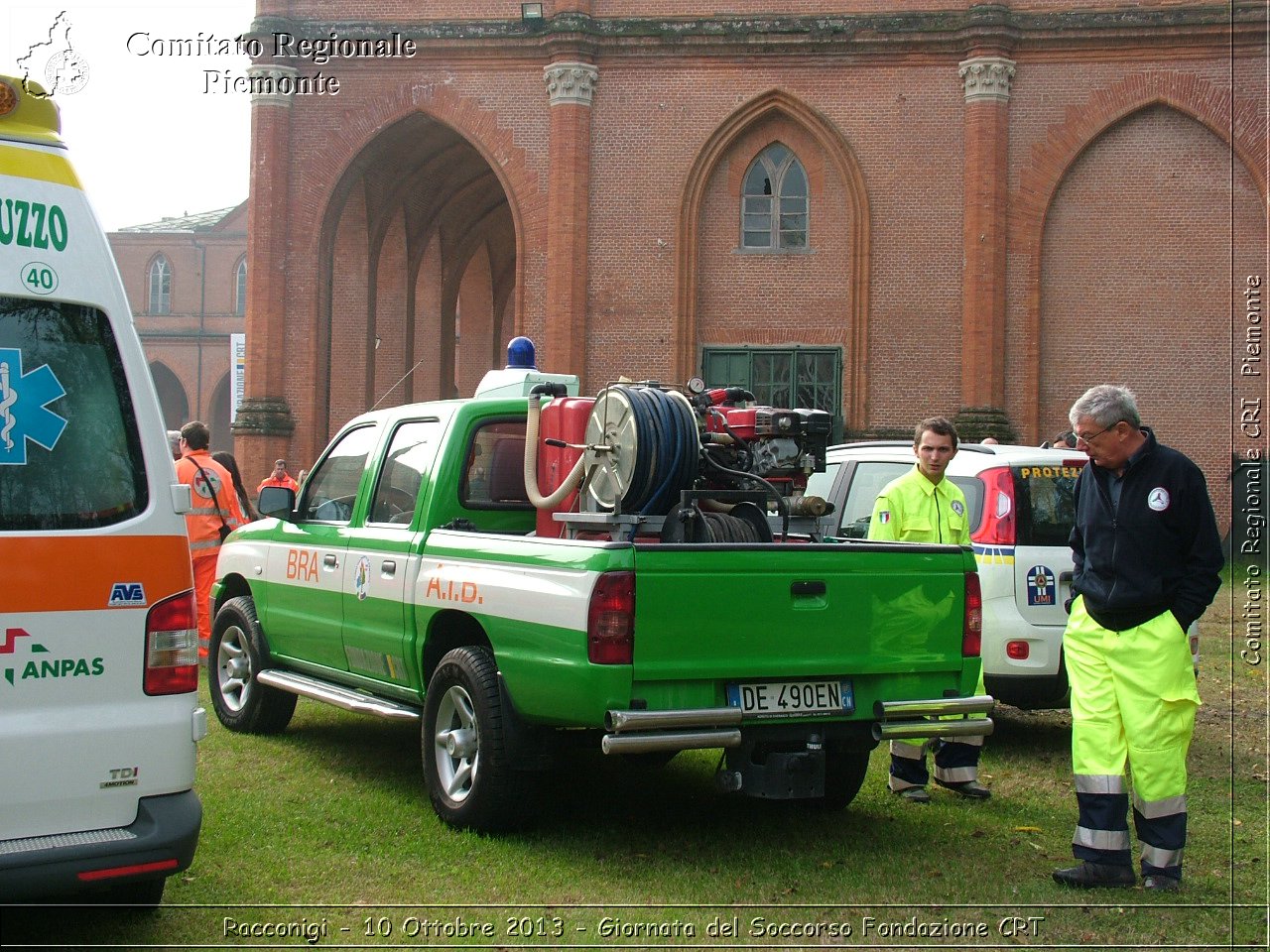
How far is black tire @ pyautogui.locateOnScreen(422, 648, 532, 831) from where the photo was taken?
18.2 ft

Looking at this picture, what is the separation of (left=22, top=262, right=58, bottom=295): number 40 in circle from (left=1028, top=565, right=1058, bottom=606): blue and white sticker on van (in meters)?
5.58

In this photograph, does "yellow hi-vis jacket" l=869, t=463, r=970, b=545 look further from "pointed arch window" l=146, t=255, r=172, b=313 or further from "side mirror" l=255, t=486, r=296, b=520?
"pointed arch window" l=146, t=255, r=172, b=313

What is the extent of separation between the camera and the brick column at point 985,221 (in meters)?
24.5

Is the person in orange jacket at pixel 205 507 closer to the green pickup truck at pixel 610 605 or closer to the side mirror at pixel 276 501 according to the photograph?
the side mirror at pixel 276 501

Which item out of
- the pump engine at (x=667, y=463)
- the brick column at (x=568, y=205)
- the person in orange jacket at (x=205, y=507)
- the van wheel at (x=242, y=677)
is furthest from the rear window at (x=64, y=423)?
the brick column at (x=568, y=205)

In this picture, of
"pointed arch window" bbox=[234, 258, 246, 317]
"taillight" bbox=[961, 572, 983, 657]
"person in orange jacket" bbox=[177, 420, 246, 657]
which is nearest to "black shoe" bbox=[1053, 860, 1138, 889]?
"taillight" bbox=[961, 572, 983, 657]

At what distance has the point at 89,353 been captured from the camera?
4.22 m

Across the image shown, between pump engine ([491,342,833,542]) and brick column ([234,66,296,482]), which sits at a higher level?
brick column ([234,66,296,482])

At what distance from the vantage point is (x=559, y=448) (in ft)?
21.4

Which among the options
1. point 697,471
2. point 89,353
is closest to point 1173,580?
point 697,471

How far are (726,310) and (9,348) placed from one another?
22.3m

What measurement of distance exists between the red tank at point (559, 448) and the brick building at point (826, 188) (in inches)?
738

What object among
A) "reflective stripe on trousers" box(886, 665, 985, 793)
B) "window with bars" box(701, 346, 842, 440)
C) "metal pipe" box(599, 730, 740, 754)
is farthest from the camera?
"window with bars" box(701, 346, 842, 440)

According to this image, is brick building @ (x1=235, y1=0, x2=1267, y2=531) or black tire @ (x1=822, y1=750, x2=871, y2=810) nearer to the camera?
black tire @ (x1=822, y1=750, x2=871, y2=810)
